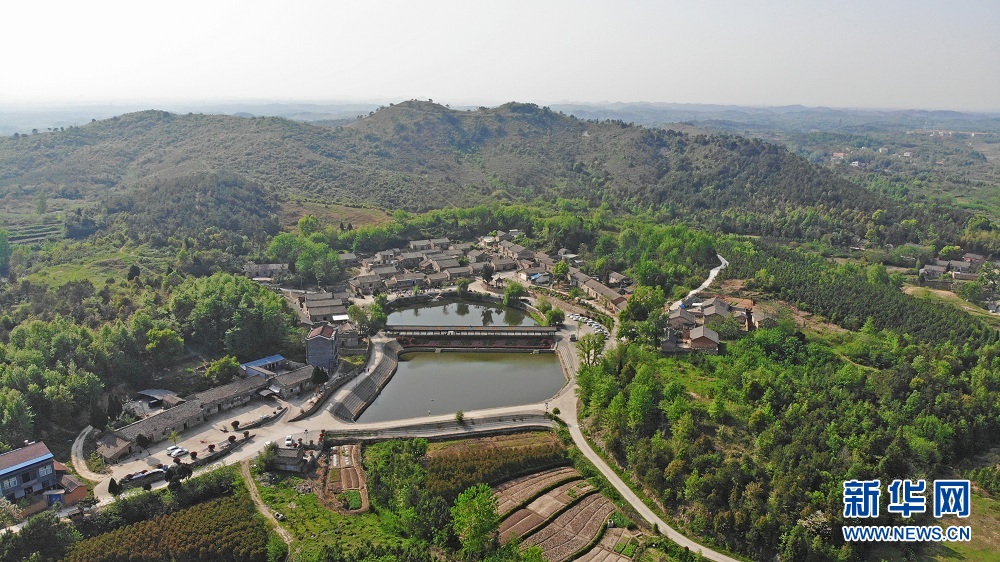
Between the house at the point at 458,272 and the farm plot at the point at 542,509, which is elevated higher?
the house at the point at 458,272

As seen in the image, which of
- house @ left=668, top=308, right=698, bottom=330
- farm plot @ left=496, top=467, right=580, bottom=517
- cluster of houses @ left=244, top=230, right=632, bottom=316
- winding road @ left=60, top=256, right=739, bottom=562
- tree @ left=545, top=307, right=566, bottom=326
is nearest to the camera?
farm plot @ left=496, top=467, right=580, bottom=517

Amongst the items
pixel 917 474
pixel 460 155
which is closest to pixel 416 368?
pixel 917 474

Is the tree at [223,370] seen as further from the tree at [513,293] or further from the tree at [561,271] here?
the tree at [561,271]

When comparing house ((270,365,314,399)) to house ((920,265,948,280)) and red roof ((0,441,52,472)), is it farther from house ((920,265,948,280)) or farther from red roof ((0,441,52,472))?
house ((920,265,948,280))

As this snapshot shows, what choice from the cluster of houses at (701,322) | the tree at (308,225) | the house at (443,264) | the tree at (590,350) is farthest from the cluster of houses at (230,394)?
the tree at (308,225)

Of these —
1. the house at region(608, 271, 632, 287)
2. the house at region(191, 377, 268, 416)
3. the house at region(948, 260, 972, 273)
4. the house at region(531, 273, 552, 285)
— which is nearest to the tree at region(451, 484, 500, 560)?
the house at region(191, 377, 268, 416)

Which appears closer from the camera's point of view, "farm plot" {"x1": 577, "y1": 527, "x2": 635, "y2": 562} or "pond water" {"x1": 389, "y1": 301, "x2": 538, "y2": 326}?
"farm plot" {"x1": 577, "y1": 527, "x2": 635, "y2": 562}
